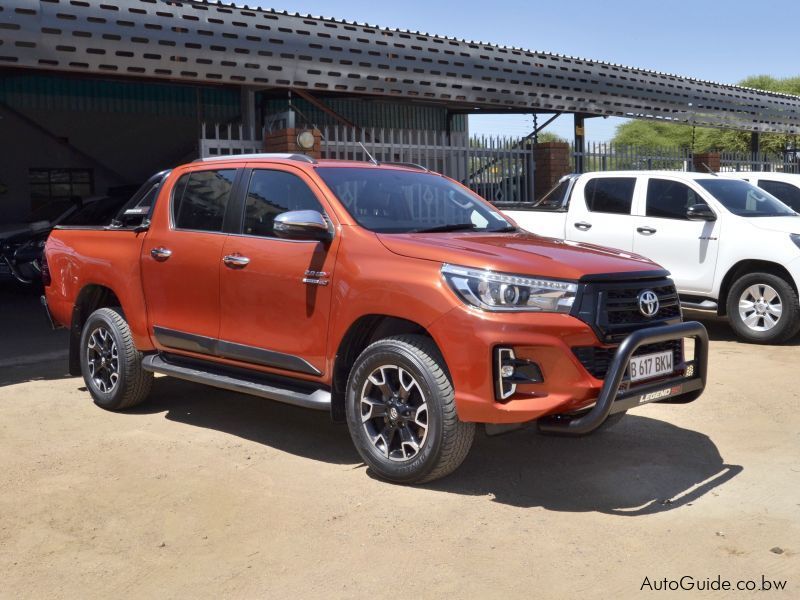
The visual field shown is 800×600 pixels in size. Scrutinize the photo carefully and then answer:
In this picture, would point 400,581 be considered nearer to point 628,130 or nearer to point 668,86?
point 668,86

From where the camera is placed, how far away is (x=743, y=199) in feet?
34.2

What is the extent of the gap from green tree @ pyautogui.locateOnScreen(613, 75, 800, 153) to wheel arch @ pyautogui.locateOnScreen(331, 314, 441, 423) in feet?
101

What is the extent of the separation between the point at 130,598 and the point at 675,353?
3154mm

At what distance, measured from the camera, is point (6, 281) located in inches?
633

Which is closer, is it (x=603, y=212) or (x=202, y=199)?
(x=202, y=199)

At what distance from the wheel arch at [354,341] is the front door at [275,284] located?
0.12 metres

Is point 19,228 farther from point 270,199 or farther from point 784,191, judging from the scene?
point 784,191

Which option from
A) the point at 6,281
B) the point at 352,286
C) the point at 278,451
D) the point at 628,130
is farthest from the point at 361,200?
the point at 628,130

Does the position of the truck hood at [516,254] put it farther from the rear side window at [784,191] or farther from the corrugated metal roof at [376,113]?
the corrugated metal roof at [376,113]

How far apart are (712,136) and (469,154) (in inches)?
1661

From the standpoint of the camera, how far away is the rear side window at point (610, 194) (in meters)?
10.9

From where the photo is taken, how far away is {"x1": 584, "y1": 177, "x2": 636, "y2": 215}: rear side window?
1086cm

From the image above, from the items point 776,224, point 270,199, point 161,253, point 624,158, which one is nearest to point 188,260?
point 161,253

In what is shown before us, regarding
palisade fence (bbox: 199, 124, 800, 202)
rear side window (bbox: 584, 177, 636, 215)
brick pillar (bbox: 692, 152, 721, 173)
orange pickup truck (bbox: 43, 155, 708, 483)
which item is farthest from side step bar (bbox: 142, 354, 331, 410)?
brick pillar (bbox: 692, 152, 721, 173)
